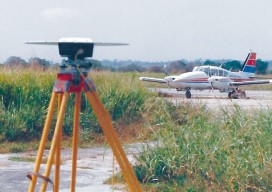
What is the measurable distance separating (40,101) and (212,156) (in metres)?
6.85

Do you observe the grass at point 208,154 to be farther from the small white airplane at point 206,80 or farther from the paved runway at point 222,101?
the small white airplane at point 206,80

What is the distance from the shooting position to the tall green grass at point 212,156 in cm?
639

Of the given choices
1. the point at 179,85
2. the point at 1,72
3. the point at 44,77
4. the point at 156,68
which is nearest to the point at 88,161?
the point at 44,77

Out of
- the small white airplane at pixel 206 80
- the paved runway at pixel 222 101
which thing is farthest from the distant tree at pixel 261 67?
the paved runway at pixel 222 101

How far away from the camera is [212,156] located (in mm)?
6664

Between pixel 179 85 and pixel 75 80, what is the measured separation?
104 feet

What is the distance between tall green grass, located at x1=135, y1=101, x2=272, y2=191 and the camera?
6.39 meters

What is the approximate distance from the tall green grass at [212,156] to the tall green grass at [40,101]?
4.36 metres

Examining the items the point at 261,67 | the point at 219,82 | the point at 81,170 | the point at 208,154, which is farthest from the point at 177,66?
the point at 208,154

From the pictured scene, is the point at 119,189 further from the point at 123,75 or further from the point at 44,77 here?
the point at 123,75

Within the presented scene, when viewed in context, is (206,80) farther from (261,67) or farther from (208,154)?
(261,67)

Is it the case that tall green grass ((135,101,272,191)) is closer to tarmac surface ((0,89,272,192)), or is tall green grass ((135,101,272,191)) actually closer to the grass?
the grass

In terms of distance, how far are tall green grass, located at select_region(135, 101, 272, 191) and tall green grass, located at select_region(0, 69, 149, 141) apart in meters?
4.36

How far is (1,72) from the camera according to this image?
14352 mm
